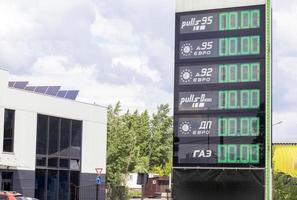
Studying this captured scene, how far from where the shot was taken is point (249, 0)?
25719 mm

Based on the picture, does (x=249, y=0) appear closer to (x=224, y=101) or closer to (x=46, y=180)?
(x=224, y=101)

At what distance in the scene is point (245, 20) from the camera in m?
25.7

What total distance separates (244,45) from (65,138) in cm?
2151

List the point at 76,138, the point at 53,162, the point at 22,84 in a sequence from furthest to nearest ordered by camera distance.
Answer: the point at 22,84
the point at 76,138
the point at 53,162

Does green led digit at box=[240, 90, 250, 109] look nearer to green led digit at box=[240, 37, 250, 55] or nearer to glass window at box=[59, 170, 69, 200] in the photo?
green led digit at box=[240, 37, 250, 55]

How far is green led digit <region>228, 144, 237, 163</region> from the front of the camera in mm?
25000

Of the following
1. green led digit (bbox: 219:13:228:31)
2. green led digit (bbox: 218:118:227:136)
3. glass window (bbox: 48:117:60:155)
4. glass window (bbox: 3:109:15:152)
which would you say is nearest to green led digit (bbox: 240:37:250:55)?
green led digit (bbox: 219:13:228:31)

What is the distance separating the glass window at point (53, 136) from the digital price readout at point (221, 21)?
18.6 metres

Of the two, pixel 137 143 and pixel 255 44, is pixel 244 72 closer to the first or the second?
pixel 255 44

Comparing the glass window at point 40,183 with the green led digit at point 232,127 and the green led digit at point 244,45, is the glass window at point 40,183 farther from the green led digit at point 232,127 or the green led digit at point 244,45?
the green led digit at point 244,45

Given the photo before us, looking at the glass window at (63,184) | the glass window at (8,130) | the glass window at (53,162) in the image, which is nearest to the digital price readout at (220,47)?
the glass window at (8,130)

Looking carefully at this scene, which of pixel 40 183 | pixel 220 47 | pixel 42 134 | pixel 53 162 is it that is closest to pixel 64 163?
pixel 53 162

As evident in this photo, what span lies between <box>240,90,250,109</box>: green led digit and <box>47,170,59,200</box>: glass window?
2047cm

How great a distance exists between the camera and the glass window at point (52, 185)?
42906mm
